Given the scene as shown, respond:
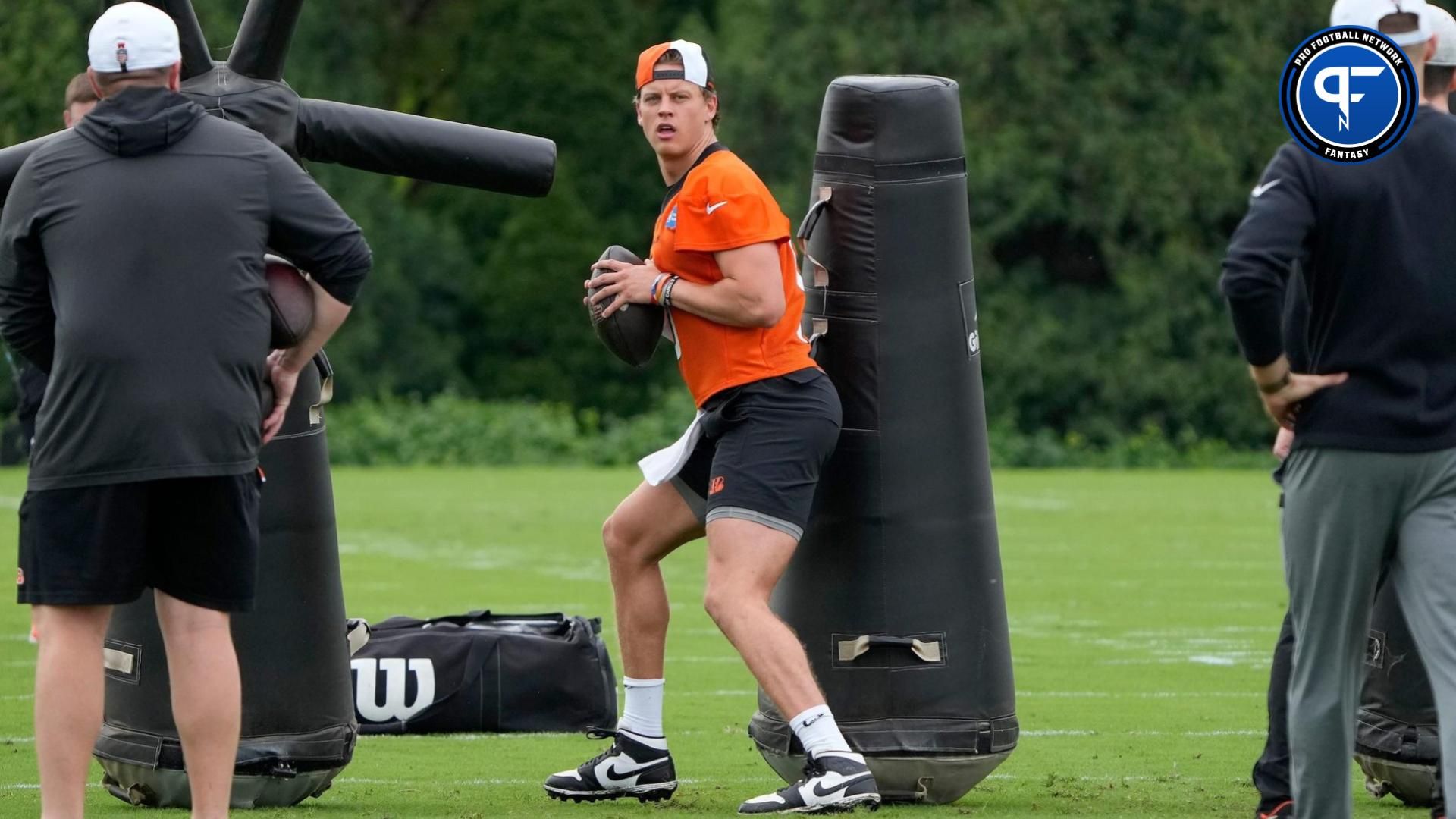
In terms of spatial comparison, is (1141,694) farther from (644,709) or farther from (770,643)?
(770,643)

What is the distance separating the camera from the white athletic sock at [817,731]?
5941 millimetres

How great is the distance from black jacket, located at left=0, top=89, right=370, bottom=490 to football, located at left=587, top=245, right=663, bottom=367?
1270 mm

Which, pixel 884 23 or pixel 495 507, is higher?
pixel 884 23

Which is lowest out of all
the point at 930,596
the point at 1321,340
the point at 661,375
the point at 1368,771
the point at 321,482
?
the point at 661,375

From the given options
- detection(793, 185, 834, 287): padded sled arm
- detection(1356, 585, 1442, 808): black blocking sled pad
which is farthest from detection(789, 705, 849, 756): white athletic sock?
detection(1356, 585, 1442, 808): black blocking sled pad

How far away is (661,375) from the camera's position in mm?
41719

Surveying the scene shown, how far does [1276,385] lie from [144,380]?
2490 mm

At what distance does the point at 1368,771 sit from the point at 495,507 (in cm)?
1409

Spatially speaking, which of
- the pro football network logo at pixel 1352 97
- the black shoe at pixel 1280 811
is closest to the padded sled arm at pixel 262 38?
the pro football network logo at pixel 1352 97

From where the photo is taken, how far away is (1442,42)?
4.74m

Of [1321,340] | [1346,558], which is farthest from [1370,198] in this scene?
[1346,558]

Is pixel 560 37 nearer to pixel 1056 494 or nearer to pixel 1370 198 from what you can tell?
pixel 1056 494

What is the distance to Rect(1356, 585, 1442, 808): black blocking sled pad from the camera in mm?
6039

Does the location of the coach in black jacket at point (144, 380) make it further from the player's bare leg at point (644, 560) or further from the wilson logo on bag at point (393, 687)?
the wilson logo on bag at point (393, 687)
